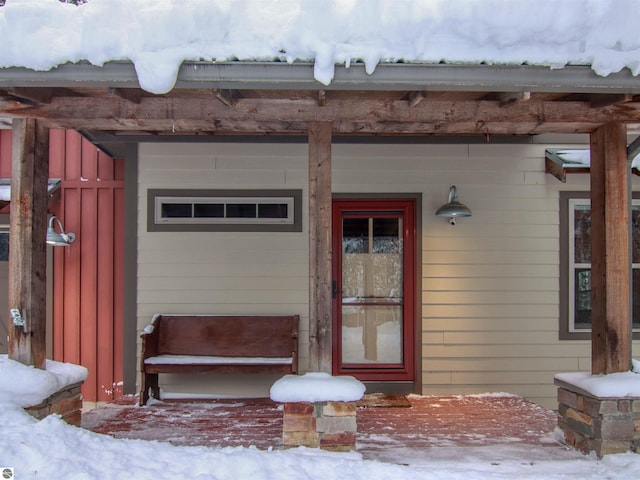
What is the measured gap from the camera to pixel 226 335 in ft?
18.3

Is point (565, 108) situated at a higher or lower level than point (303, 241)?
higher

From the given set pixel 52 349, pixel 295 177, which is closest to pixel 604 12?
pixel 295 177

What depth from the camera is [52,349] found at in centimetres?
600

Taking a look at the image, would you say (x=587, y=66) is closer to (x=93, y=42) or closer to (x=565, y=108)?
(x=565, y=108)

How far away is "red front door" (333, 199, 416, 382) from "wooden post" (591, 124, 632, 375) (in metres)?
2.18

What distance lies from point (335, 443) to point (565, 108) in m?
2.81

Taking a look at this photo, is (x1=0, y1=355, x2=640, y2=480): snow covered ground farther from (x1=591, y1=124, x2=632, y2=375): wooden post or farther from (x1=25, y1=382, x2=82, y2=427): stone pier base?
(x1=591, y1=124, x2=632, y2=375): wooden post

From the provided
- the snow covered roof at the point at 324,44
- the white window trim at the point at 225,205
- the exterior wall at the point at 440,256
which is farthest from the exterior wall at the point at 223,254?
the snow covered roof at the point at 324,44

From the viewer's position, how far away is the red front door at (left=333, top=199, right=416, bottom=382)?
19.1ft

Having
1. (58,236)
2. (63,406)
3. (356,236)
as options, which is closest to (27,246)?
(63,406)

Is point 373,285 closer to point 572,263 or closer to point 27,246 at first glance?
point 572,263

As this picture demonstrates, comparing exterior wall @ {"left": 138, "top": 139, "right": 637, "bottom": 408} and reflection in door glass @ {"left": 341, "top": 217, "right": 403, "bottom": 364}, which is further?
reflection in door glass @ {"left": 341, "top": 217, "right": 403, "bottom": 364}

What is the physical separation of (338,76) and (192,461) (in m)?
2.35

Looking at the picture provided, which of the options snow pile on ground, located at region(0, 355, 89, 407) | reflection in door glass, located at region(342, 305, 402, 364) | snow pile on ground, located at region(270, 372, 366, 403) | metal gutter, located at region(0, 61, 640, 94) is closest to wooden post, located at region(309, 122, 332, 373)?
→ snow pile on ground, located at region(270, 372, 366, 403)
